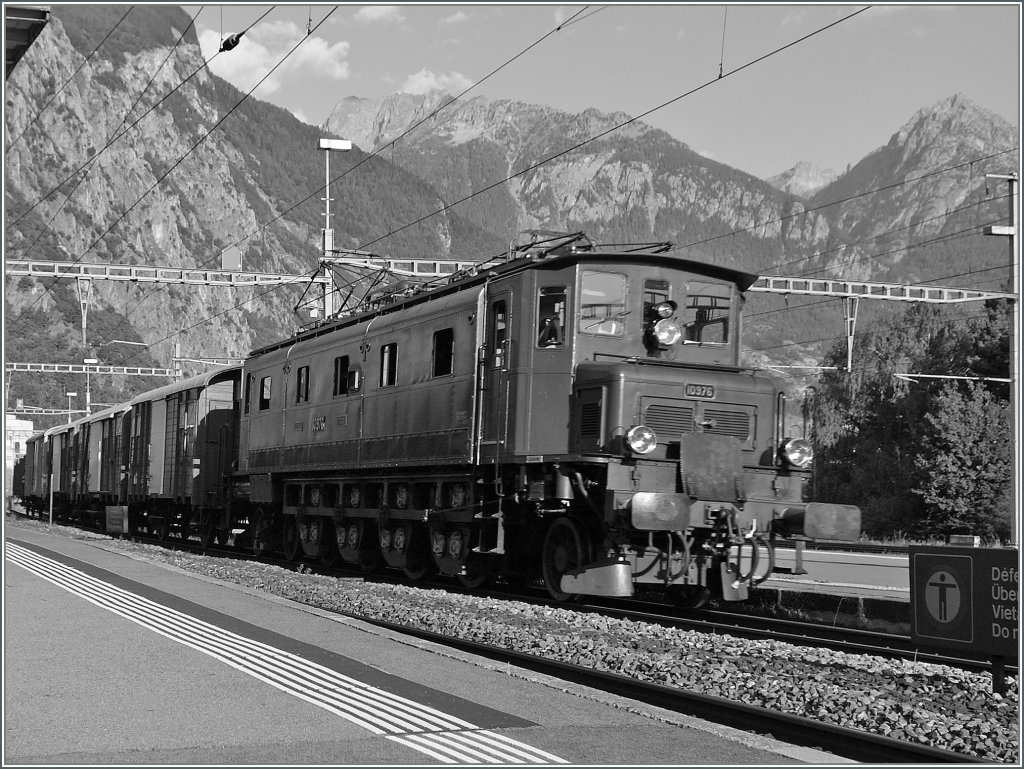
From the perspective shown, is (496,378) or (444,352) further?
(444,352)

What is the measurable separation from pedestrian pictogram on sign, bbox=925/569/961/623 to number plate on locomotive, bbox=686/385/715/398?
5121mm

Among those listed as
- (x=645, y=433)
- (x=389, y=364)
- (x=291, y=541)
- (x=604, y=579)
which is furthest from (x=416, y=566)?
(x=645, y=433)

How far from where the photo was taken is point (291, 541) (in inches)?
966

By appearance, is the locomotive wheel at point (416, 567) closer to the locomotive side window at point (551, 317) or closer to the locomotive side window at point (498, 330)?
the locomotive side window at point (498, 330)

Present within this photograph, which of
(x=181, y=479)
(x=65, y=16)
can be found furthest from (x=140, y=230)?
(x=181, y=479)

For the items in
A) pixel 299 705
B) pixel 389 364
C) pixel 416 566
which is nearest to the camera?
pixel 299 705

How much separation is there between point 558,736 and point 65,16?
610 feet

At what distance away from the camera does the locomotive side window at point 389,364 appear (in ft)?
62.0

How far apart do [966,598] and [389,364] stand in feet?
36.2

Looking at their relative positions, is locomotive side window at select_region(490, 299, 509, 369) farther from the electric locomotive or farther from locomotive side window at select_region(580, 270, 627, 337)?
locomotive side window at select_region(580, 270, 627, 337)

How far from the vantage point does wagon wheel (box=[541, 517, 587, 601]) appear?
14938 mm

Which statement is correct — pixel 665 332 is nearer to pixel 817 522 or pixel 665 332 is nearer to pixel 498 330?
pixel 498 330

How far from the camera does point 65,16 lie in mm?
174125

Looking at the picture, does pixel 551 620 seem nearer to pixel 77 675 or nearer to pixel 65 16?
pixel 77 675
